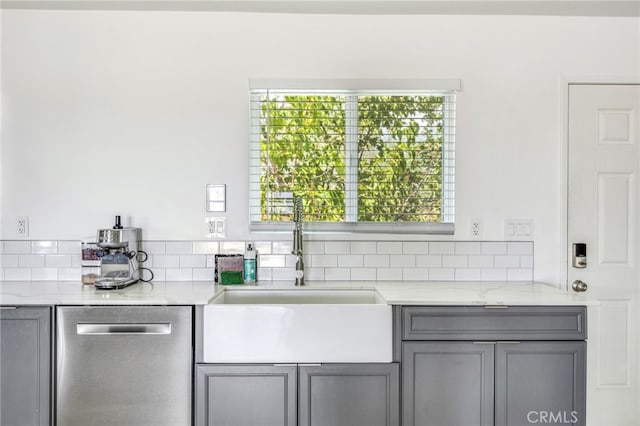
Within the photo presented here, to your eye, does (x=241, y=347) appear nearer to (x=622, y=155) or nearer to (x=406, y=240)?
(x=406, y=240)

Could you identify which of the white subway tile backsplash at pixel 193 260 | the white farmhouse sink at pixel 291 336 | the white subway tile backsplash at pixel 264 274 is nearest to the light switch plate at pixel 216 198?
the white subway tile backsplash at pixel 193 260

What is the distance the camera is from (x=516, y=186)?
2602mm

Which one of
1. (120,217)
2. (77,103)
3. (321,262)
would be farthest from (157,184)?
(321,262)

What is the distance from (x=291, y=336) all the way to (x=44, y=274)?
→ 1.57 m

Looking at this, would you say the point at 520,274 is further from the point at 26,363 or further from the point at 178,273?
the point at 26,363

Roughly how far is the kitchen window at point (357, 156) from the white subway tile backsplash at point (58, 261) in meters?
1.07

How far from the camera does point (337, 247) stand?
2600 mm

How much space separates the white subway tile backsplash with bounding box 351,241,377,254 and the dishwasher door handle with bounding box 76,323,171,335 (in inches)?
43.4

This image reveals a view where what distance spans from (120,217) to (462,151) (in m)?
2.00

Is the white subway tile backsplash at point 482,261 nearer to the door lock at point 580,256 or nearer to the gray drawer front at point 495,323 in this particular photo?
the door lock at point 580,256

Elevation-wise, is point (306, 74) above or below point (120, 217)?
above

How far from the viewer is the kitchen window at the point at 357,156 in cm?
261

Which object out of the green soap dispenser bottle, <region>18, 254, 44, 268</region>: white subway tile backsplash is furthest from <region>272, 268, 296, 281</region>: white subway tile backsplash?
<region>18, 254, 44, 268</region>: white subway tile backsplash

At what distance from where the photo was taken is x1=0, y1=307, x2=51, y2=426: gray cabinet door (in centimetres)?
198
